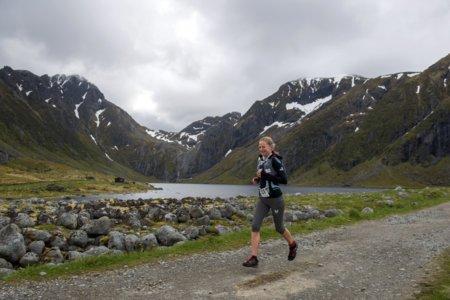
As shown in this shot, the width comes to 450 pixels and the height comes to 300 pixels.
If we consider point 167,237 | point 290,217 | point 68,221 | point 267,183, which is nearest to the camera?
point 267,183

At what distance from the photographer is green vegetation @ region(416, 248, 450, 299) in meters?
12.3

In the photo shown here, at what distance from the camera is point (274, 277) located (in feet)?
47.0

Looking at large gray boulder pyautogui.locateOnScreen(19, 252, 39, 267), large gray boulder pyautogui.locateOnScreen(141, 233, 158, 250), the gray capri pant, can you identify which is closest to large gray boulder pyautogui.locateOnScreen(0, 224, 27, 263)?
large gray boulder pyautogui.locateOnScreen(19, 252, 39, 267)

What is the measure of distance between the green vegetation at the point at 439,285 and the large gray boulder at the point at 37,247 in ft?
58.3

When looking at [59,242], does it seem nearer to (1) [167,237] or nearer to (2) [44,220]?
(1) [167,237]

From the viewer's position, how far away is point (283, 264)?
640 inches

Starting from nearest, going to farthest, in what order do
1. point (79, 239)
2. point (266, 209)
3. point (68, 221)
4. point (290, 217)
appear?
point (266, 209)
point (79, 239)
point (290, 217)
point (68, 221)

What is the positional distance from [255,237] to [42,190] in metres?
117

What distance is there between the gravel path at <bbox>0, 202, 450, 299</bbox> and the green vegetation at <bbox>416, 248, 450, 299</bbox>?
0.36 metres

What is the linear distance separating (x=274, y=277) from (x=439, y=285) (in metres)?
4.74

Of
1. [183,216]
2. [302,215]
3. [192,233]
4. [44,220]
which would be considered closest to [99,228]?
[192,233]

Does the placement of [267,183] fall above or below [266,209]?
above

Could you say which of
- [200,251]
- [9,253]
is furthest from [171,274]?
[9,253]

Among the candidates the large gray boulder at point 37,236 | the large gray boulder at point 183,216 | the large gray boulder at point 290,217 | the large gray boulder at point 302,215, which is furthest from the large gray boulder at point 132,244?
the large gray boulder at point 183,216
